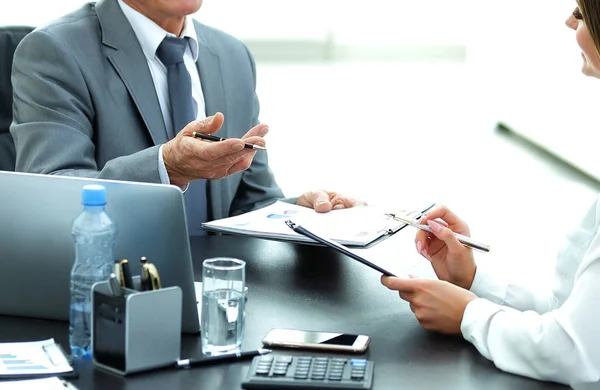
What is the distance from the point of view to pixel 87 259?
138 centimetres

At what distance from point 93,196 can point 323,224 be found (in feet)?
2.25

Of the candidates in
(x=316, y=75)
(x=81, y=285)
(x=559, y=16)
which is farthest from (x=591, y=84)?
(x=81, y=285)

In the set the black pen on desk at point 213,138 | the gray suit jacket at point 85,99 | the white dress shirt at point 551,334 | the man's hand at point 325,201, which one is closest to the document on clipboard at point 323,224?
the man's hand at point 325,201

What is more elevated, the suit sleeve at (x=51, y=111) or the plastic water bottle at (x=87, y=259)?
the suit sleeve at (x=51, y=111)

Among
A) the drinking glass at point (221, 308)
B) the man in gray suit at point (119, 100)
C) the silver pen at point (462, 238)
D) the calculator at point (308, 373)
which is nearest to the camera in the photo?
the calculator at point (308, 373)

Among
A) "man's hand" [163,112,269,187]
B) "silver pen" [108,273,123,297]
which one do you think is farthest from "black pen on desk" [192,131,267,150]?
"silver pen" [108,273,123,297]

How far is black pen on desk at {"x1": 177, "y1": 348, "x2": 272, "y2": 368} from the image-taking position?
4.42ft

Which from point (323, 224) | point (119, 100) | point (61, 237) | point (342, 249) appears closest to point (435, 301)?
point (342, 249)

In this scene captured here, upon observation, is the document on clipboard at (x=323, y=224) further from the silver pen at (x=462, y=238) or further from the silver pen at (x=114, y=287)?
the silver pen at (x=114, y=287)

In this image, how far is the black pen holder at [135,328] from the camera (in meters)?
1.28

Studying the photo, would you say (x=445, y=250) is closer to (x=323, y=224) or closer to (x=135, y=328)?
(x=323, y=224)

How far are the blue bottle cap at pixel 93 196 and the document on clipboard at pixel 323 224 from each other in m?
0.52

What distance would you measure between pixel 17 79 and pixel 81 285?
3.29 ft

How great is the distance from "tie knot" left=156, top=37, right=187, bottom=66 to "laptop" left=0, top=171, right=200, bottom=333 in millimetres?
Answer: 924
